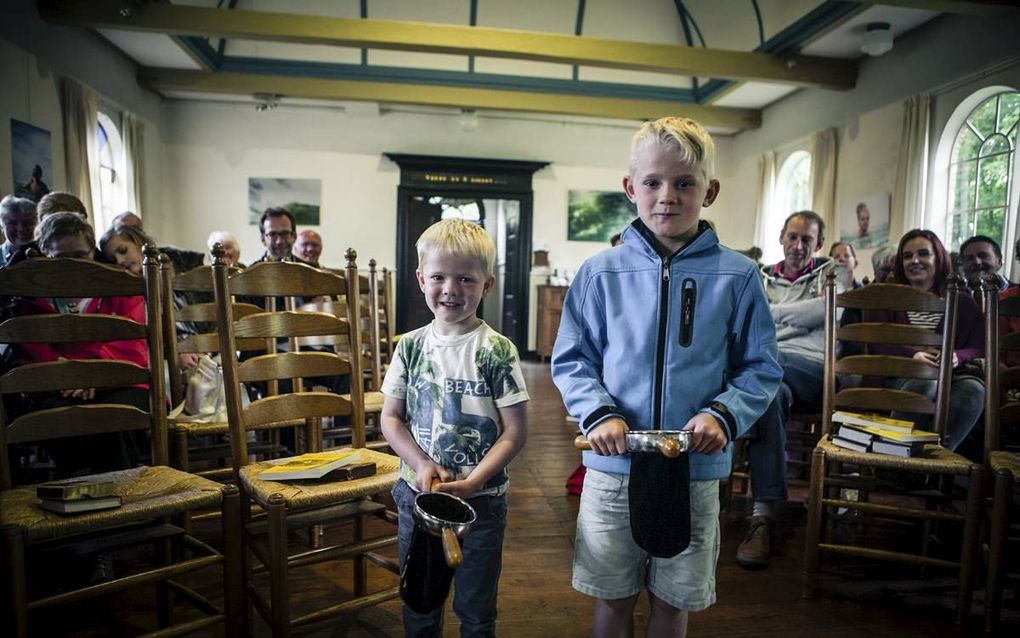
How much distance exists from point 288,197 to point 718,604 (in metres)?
7.44

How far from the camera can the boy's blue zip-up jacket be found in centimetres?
109

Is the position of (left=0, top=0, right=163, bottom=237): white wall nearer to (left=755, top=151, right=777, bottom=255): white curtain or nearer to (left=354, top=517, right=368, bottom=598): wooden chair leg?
(left=354, top=517, right=368, bottom=598): wooden chair leg

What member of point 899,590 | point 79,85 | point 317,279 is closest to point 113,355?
point 317,279

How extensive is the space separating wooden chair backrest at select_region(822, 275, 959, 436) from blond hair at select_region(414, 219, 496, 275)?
1.50m

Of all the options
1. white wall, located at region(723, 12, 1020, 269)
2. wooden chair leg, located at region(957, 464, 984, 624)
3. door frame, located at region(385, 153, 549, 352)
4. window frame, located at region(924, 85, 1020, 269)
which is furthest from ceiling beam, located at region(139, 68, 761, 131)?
wooden chair leg, located at region(957, 464, 984, 624)

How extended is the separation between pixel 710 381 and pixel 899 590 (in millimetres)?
1489

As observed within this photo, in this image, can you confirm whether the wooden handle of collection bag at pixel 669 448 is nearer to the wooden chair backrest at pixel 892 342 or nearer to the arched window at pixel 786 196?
the wooden chair backrest at pixel 892 342

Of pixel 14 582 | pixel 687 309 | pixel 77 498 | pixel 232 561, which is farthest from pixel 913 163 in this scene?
pixel 14 582

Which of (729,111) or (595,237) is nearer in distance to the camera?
(729,111)

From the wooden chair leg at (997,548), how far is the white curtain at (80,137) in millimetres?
6335

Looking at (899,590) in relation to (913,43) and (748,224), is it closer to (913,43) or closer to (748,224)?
(913,43)

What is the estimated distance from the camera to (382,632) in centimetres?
167

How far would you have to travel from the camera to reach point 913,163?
536 cm

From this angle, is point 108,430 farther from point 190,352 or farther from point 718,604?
point 718,604
